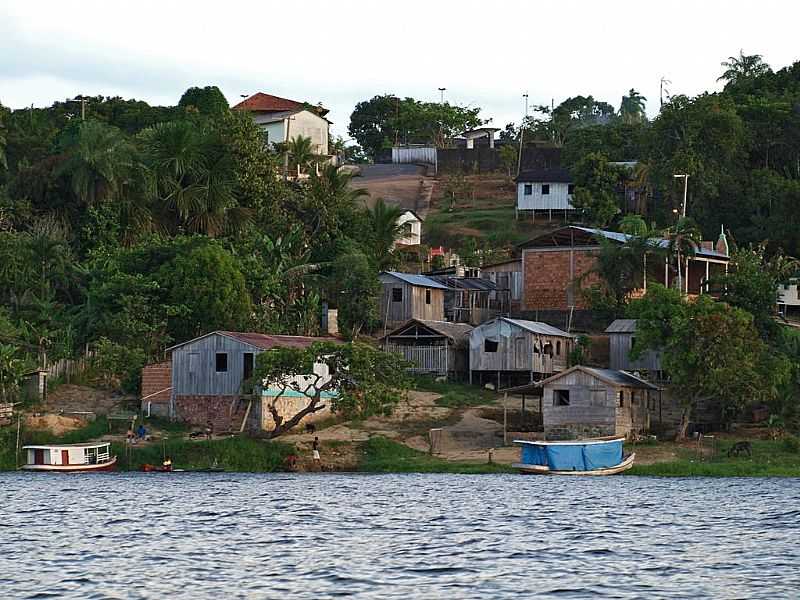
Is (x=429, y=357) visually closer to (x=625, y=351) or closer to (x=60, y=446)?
(x=625, y=351)

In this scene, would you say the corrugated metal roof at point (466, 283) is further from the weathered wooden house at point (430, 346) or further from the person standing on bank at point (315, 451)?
the person standing on bank at point (315, 451)

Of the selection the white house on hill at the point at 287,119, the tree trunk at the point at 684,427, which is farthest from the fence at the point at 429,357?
the white house on hill at the point at 287,119

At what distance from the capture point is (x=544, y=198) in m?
115

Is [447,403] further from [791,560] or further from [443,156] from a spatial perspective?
[443,156]

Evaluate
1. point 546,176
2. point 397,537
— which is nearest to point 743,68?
point 546,176

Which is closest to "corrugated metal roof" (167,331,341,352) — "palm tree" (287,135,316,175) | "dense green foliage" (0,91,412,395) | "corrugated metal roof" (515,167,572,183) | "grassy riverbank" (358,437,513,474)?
"dense green foliage" (0,91,412,395)

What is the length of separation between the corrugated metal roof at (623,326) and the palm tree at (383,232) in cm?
2111

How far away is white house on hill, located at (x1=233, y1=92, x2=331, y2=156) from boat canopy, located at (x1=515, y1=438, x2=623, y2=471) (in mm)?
57079

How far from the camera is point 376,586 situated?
30.3 m

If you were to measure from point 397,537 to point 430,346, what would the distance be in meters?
36.2

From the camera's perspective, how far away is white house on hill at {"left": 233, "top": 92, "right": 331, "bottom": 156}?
114312mm

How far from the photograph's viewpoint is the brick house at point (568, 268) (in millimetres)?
82625

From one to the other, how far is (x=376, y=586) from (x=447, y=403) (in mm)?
38803

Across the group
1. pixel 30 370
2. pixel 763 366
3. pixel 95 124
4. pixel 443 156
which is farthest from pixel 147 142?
pixel 443 156
